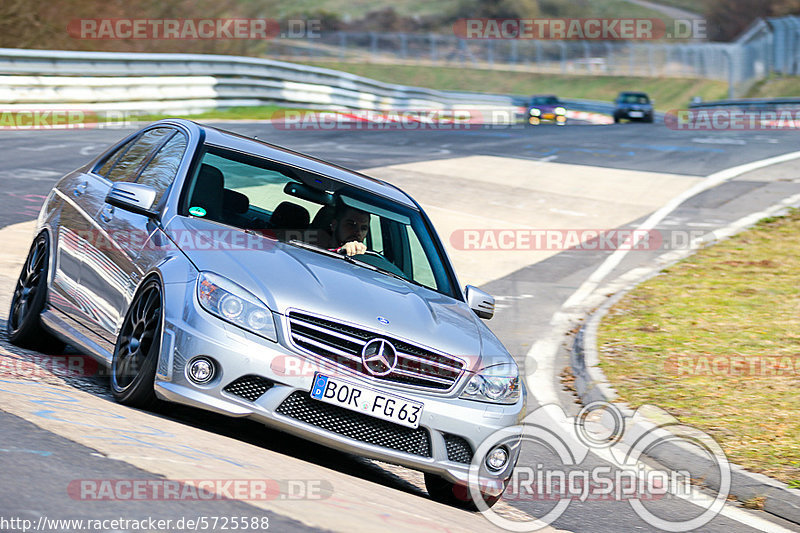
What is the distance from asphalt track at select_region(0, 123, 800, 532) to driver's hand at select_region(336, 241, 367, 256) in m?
1.13

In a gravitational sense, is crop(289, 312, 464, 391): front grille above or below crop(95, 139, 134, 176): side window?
below

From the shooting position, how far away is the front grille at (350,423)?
5.03 metres

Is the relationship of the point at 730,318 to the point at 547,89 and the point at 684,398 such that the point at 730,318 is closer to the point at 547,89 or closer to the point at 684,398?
the point at 684,398

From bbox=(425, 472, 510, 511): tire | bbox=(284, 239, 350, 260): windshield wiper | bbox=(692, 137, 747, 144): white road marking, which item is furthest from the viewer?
bbox=(692, 137, 747, 144): white road marking

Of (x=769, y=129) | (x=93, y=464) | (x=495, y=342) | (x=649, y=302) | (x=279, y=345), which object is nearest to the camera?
(x=93, y=464)

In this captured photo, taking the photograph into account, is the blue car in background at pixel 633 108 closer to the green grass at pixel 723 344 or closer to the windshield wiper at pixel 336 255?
the green grass at pixel 723 344

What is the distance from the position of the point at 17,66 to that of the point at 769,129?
22668 mm

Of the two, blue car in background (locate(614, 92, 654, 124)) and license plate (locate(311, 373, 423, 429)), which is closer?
license plate (locate(311, 373, 423, 429))

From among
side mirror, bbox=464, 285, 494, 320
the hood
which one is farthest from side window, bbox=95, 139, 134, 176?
side mirror, bbox=464, 285, 494, 320

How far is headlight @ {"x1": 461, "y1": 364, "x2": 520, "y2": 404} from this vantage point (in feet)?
17.7

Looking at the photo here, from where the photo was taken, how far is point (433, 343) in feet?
17.5

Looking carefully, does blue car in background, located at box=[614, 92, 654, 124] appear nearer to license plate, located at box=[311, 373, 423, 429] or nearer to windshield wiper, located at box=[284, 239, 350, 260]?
windshield wiper, located at box=[284, 239, 350, 260]

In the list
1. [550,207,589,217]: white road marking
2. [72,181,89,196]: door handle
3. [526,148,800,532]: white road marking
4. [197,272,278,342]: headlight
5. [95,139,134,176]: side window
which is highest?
[95,139,134,176]: side window

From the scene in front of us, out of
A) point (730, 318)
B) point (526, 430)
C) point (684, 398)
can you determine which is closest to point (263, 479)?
point (526, 430)
